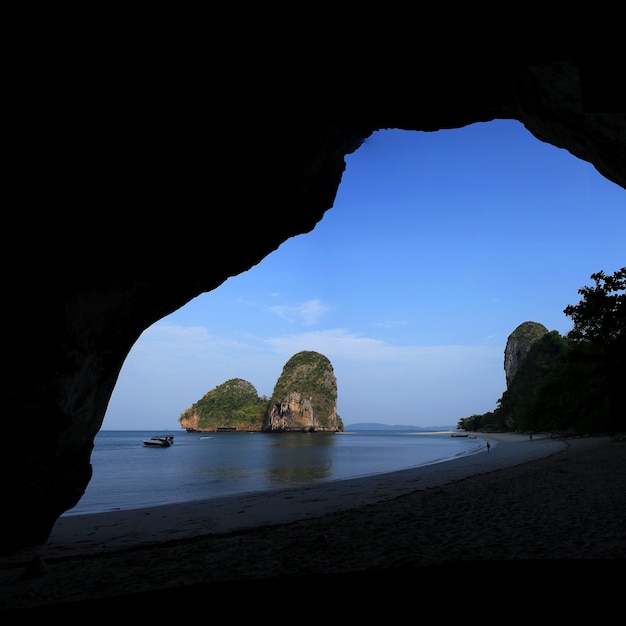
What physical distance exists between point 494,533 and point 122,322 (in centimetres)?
721

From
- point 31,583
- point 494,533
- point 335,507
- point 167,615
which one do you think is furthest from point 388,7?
point 335,507

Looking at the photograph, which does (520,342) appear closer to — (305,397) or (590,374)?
(305,397)

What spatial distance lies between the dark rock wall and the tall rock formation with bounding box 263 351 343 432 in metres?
133

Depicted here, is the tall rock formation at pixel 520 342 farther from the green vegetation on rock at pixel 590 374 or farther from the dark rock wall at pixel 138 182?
the dark rock wall at pixel 138 182

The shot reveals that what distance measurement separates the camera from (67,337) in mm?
6473

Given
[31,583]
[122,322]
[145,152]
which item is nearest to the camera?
[31,583]

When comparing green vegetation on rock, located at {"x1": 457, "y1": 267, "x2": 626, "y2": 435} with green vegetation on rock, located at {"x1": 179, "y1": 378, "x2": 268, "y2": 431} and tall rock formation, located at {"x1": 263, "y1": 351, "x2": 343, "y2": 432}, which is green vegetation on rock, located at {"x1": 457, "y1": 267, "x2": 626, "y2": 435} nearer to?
tall rock formation, located at {"x1": 263, "y1": 351, "x2": 343, "y2": 432}

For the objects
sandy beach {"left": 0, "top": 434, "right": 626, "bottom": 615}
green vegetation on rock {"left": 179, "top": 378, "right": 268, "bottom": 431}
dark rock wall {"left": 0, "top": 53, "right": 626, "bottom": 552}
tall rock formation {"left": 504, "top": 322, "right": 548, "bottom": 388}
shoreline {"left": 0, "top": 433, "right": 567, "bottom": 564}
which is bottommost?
green vegetation on rock {"left": 179, "top": 378, "right": 268, "bottom": 431}

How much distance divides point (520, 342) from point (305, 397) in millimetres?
74930

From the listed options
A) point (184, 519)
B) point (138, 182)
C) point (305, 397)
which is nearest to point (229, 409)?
point (305, 397)

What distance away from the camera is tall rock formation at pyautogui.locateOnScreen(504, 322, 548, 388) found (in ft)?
386

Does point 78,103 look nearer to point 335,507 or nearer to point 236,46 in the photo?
point 236,46

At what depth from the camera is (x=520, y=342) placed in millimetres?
120625

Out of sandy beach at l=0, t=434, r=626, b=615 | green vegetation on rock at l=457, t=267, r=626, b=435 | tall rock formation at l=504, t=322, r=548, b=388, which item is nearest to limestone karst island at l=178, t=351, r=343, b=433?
tall rock formation at l=504, t=322, r=548, b=388
